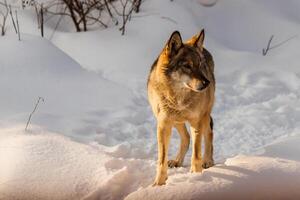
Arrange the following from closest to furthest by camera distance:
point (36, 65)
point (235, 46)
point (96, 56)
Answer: point (36, 65)
point (96, 56)
point (235, 46)

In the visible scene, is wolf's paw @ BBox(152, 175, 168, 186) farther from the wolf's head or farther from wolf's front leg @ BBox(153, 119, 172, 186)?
the wolf's head

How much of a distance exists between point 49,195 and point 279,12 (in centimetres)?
585

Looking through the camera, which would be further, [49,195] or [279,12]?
[279,12]

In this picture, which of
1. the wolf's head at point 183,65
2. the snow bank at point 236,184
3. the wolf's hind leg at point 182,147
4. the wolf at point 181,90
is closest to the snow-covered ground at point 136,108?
the snow bank at point 236,184

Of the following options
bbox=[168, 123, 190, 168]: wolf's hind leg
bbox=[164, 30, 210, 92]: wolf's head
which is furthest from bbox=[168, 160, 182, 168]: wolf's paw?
bbox=[164, 30, 210, 92]: wolf's head

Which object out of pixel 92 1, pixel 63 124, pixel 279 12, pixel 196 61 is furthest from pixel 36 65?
pixel 279 12

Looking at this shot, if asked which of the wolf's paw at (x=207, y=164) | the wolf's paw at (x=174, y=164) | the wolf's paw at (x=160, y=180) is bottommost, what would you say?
the wolf's paw at (x=174, y=164)

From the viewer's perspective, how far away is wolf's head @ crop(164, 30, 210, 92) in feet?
14.1

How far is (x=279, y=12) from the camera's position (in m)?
9.55

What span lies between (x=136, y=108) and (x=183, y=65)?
2568 mm

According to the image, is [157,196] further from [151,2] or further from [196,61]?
[151,2]

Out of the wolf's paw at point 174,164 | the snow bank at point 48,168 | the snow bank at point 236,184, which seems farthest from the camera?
the wolf's paw at point 174,164

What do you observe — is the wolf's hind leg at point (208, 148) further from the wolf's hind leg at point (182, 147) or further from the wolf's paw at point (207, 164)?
the wolf's hind leg at point (182, 147)

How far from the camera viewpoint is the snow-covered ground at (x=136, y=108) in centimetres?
462
